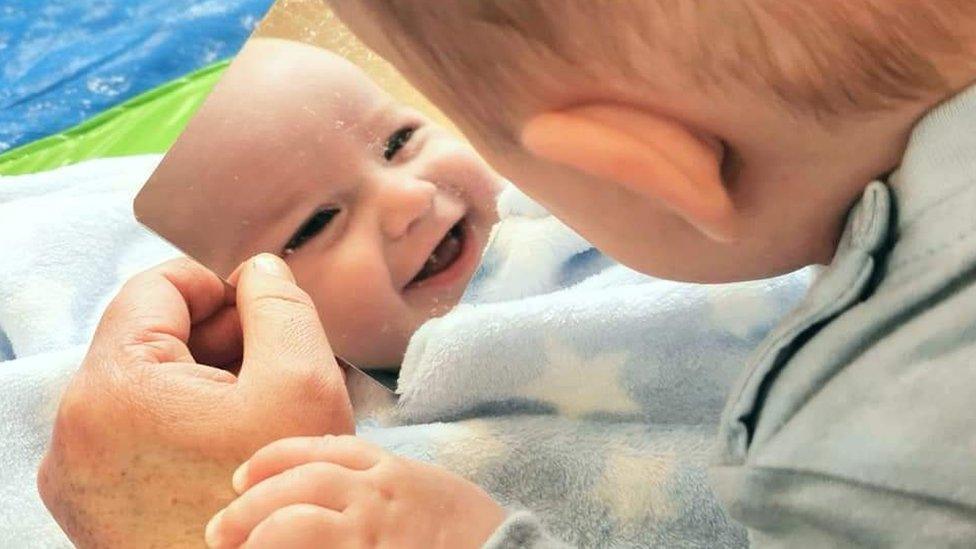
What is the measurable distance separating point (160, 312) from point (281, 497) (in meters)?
0.18

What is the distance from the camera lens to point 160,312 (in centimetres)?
62

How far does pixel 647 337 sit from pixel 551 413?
77 millimetres

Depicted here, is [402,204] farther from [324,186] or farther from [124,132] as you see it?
[124,132]

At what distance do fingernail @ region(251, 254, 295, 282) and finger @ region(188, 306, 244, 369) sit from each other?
4 centimetres

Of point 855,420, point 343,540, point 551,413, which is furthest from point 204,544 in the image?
Result: point 855,420

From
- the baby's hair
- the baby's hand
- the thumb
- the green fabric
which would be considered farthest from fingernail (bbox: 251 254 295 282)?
the green fabric

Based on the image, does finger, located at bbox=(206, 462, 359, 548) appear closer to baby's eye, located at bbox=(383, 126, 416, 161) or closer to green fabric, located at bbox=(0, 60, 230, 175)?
A: baby's eye, located at bbox=(383, 126, 416, 161)

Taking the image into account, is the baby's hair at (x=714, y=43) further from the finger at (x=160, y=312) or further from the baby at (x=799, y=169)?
the finger at (x=160, y=312)

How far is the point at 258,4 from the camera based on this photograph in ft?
4.13

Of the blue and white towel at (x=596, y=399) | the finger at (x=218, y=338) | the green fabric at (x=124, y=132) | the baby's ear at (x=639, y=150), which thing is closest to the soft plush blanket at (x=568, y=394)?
the blue and white towel at (x=596, y=399)

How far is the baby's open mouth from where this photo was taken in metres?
0.69

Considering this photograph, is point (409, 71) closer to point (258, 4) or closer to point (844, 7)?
point (844, 7)

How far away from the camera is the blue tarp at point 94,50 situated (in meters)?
1.19

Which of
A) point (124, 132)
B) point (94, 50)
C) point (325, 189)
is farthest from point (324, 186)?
point (94, 50)
